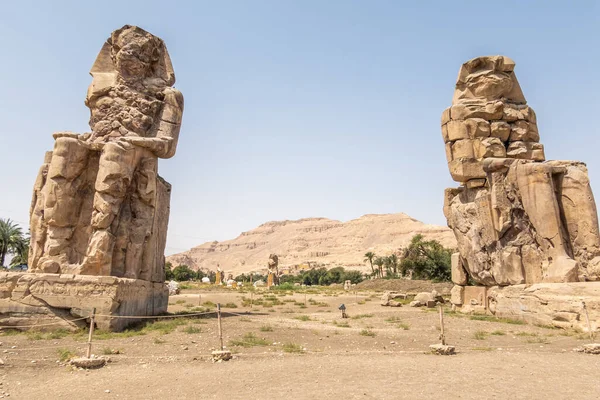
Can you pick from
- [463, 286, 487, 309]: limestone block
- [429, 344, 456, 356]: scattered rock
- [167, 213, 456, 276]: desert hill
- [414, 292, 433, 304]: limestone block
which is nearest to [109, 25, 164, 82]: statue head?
[429, 344, 456, 356]: scattered rock

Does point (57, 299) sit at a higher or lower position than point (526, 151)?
lower

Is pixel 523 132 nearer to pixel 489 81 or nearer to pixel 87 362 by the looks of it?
pixel 489 81

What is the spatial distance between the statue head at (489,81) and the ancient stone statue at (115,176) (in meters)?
7.97

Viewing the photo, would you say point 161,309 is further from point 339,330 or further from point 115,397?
point 115,397

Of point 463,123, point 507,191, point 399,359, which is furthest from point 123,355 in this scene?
point 463,123

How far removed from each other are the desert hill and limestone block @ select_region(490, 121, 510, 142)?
278 ft

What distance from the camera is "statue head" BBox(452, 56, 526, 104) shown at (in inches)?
468

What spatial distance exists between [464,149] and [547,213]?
310cm

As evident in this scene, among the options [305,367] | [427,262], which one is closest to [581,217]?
[305,367]

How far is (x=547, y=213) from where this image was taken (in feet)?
30.9

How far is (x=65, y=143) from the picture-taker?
802 centimetres

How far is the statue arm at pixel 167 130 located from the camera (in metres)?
8.55

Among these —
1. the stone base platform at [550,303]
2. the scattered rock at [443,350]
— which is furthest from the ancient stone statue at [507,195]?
the scattered rock at [443,350]

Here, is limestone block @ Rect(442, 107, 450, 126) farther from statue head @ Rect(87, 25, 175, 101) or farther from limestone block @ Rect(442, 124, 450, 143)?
statue head @ Rect(87, 25, 175, 101)
